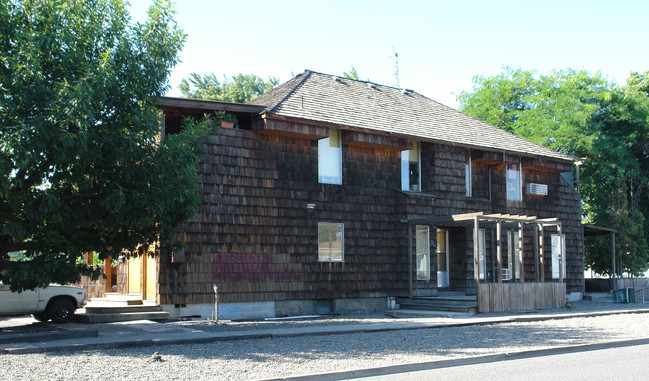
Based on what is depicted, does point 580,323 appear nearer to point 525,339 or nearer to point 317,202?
point 525,339

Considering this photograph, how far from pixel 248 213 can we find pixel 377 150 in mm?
5038

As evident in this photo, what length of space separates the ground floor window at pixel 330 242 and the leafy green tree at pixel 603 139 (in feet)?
58.2

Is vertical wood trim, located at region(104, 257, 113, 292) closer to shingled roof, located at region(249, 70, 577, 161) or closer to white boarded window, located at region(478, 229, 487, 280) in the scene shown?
shingled roof, located at region(249, 70, 577, 161)

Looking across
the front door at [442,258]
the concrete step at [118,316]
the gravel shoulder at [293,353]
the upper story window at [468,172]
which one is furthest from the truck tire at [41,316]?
the upper story window at [468,172]

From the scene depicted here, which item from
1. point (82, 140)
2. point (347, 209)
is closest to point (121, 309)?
point (82, 140)

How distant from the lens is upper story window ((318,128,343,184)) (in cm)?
1931

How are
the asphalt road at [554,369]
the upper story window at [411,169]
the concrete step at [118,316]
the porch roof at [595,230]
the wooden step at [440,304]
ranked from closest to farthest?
the asphalt road at [554,369] → the concrete step at [118,316] → the wooden step at [440,304] → the upper story window at [411,169] → the porch roof at [595,230]

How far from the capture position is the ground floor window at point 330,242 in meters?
19.0

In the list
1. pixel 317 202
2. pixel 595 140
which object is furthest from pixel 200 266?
pixel 595 140

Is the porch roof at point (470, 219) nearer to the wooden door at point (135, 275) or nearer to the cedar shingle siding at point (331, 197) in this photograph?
the cedar shingle siding at point (331, 197)

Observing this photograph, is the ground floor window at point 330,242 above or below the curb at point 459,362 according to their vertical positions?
above

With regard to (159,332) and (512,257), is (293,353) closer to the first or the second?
(159,332)

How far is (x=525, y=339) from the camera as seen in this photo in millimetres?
12711

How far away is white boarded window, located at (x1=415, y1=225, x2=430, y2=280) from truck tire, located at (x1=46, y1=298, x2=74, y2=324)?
10617 mm
